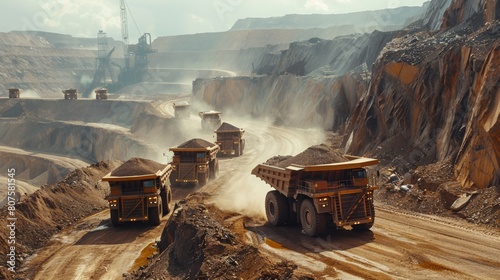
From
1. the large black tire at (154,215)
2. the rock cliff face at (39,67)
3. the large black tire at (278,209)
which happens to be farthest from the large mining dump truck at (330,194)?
the rock cliff face at (39,67)

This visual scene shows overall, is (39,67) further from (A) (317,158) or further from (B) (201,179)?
(A) (317,158)

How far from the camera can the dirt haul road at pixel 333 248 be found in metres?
13.5

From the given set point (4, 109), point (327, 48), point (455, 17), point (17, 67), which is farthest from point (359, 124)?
point (17, 67)

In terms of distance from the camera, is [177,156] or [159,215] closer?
[159,215]

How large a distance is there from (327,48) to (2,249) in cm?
6709

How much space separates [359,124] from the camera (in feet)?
111

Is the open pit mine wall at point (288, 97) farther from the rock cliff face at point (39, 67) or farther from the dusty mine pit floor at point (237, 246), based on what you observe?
the rock cliff face at point (39, 67)

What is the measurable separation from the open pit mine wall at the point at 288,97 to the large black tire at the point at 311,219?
32296 mm

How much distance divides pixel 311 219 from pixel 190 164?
1373 cm

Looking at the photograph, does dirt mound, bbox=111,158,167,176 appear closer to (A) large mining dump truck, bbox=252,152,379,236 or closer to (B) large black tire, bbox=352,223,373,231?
(A) large mining dump truck, bbox=252,152,379,236

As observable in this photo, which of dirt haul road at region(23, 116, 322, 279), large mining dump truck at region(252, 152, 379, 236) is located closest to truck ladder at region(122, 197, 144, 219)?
dirt haul road at region(23, 116, 322, 279)

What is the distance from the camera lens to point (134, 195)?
20922 millimetres

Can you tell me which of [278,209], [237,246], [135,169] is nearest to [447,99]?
[278,209]

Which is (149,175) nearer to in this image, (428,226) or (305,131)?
(428,226)
